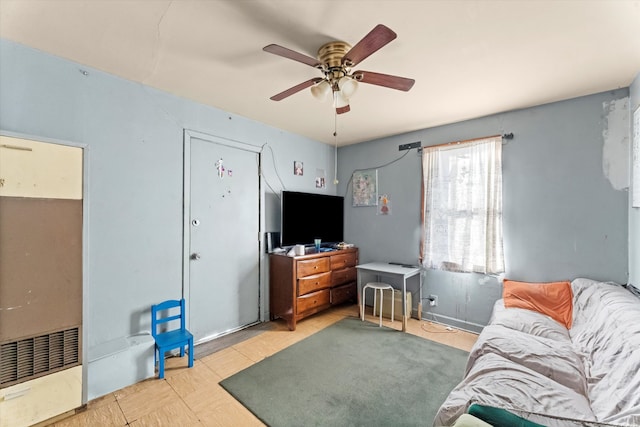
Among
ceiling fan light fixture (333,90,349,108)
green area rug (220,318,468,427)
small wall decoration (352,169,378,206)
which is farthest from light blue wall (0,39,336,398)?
small wall decoration (352,169,378,206)

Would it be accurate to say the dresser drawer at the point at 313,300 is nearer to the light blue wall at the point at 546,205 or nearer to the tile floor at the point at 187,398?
the tile floor at the point at 187,398

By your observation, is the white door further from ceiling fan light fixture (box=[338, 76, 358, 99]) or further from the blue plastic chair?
ceiling fan light fixture (box=[338, 76, 358, 99])

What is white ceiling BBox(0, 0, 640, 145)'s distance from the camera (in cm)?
148

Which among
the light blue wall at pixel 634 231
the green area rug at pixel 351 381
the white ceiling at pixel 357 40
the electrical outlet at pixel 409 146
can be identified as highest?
the white ceiling at pixel 357 40

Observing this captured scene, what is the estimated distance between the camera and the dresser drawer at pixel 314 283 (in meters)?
3.21

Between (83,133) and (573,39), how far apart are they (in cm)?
345

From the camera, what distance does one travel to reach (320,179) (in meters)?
4.18

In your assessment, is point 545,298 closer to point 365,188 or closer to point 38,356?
point 365,188

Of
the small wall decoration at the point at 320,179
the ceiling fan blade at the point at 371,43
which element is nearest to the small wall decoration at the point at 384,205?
the small wall decoration at the point at 320,179

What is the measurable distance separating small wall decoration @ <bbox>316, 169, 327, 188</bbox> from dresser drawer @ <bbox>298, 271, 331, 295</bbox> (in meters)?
1.36

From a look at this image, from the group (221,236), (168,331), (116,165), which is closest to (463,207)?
(221,236)

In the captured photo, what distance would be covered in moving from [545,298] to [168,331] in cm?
348

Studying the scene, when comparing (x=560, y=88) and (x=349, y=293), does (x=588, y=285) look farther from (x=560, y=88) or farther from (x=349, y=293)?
(x=349, y=293)

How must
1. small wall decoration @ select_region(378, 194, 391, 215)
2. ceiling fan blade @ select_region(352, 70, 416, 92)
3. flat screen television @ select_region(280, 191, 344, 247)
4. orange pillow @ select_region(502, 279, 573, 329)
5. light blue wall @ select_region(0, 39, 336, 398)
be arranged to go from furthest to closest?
small wall decoration @ select_region(378, 194, 391, 215), flat screen television @ select_region(280, 191, 344, 247), orange pillow @ select_region(502, 279, 573, 329), light blue wall @ select_region(0, 39, 336, 398), ceiling fan blade @ select_region(352, 70, 416, 92)
